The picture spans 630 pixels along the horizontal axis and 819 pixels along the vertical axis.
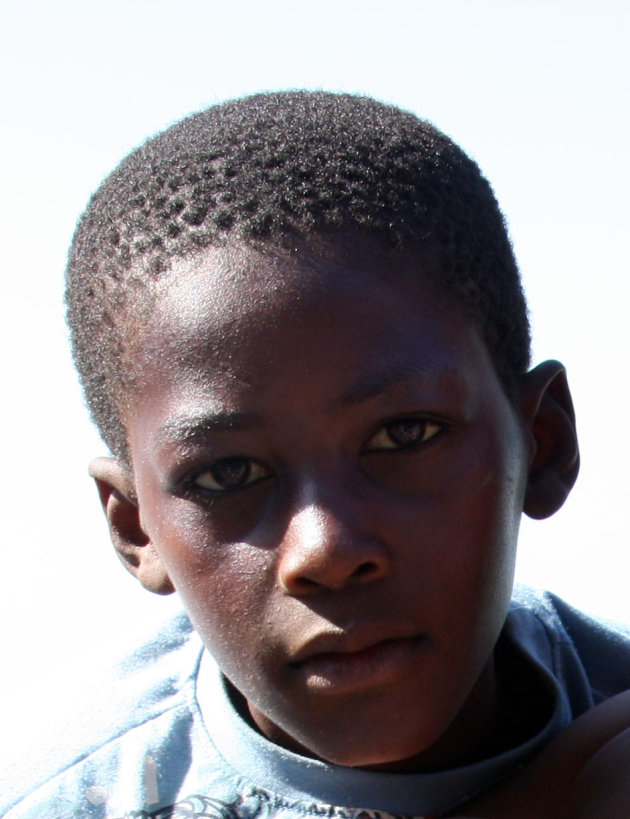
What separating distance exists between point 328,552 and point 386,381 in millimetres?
284

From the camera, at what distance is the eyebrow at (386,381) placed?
194cm

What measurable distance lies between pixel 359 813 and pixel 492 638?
0.38 metres

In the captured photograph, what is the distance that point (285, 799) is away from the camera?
7.48 feet

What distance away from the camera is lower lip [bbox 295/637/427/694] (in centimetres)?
194

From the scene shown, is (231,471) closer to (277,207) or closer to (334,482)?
(334,482)

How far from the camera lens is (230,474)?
203cm

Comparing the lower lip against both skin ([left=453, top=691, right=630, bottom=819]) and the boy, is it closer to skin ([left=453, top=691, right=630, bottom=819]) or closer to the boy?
the boy

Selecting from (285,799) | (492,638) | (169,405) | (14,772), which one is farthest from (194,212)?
(14,772)

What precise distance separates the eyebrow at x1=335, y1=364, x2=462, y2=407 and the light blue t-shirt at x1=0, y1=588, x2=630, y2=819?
2.28 ft

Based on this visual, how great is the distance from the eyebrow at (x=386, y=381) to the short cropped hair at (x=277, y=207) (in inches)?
8.2

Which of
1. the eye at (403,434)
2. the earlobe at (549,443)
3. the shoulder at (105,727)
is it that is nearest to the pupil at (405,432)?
the eye at (403,434)

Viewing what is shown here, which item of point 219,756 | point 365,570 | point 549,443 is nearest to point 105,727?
Answer: point 219,756

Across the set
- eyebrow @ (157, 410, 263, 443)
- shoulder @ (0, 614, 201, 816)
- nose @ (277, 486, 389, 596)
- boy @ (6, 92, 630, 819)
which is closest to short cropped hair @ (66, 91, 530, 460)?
boy @ (6, 92, 630, 819)

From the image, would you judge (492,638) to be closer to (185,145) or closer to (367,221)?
(367,221)
